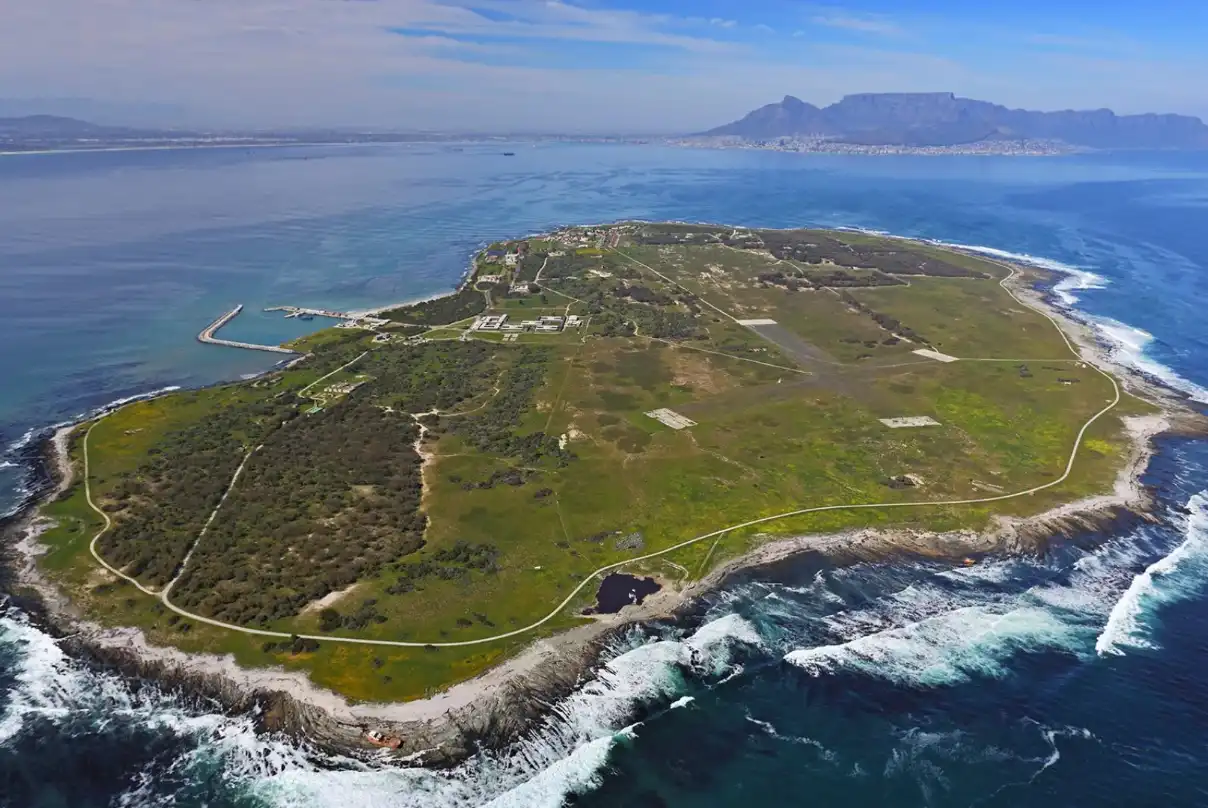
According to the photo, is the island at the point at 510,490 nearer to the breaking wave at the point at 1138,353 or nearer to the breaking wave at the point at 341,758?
the breaking wave at the point at 341,758

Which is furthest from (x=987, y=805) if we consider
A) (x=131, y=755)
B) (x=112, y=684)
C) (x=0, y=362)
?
(x=0, y=362)

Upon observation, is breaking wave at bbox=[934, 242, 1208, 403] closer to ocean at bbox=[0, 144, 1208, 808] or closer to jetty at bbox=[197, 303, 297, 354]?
ocean at bbox=[0, 144, 1208, 808]

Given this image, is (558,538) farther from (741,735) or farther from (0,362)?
(0,362)

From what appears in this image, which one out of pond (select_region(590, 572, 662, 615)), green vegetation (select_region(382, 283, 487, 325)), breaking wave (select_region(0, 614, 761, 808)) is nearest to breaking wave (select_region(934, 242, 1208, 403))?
pond (select_region(590, 572, 662, 615))

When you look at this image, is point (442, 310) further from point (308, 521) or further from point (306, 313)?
point (308, 521)

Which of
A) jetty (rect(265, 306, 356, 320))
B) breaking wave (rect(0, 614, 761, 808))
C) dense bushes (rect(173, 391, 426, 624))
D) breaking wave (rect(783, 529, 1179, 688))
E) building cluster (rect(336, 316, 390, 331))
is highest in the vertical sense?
jetty (rect(265, 306, 356, 320))

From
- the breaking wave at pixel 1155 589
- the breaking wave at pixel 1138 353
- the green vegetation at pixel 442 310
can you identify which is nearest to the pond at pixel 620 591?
the breaking wave at pixel 1155 589

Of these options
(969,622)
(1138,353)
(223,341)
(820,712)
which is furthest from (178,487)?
(1138,353)
